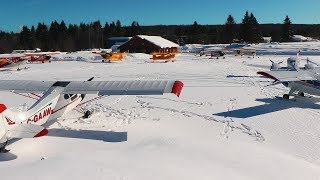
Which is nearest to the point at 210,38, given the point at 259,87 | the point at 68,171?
the point at 259,87

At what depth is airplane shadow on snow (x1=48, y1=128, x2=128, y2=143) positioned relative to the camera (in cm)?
1036

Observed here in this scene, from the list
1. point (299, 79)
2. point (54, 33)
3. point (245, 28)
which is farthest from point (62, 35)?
point (299, 79)

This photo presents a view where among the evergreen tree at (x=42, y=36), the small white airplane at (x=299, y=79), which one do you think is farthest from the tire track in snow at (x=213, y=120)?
the evergreen tree at (x=42, y=36)

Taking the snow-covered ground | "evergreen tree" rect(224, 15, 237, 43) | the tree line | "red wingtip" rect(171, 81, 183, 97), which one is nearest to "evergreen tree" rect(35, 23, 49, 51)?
the tree line

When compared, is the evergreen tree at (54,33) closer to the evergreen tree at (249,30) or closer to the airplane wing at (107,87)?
the evergreen tree at (249,30)

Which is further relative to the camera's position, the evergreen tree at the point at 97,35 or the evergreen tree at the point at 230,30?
the evergreen tree at the point at 97,35

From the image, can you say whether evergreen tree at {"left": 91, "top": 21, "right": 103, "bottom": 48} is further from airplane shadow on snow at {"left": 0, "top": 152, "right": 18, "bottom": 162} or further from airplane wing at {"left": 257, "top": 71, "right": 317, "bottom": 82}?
airplane shadow on snow at {"left": 0, "top": 152, "right": 18, "bottom": 162}

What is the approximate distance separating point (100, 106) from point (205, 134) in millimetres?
5619

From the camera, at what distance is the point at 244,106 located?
15.2 m

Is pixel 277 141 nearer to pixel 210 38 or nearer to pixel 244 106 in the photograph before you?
pixel 244 106

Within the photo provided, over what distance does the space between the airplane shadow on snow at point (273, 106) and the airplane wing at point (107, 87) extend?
13.9 feet

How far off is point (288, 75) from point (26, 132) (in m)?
11.0

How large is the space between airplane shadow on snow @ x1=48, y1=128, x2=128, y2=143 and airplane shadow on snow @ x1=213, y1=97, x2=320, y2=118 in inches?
182

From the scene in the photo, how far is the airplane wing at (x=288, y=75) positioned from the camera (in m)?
14.5
